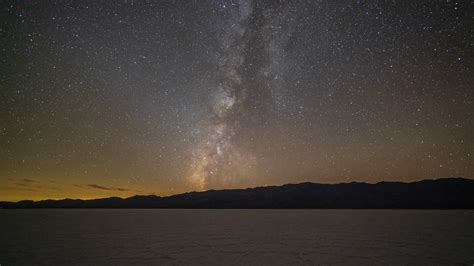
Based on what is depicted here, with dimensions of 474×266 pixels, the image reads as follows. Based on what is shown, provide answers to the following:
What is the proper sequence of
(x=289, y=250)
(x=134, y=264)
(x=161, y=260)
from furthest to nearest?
(x=289, y=250) → (x=161, y=260) → (x=134, y=264)

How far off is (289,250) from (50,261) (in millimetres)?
15086

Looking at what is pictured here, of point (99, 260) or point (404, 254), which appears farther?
point (404, 254)

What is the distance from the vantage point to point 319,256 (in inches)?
770

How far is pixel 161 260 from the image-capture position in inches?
714

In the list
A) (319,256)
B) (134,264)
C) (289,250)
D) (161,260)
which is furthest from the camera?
(289,250)

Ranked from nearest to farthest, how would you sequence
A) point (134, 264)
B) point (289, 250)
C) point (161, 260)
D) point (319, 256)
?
point (134, 264) → point (161, 260) → point (319, 256) → point (289, 250)

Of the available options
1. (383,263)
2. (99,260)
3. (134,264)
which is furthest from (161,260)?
(383,263)

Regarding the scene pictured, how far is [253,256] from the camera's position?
19.7 m

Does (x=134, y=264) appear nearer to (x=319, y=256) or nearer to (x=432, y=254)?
(x=319, y=256)

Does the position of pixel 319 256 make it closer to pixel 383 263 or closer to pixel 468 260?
pixel 383 263

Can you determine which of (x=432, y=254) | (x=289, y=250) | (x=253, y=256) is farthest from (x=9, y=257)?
(x=432, y=254)

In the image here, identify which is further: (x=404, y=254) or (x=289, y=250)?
(x=289, y=250)

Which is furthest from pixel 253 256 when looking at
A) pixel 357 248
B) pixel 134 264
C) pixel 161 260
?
pixel 357 248

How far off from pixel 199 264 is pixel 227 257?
276 centimetres
